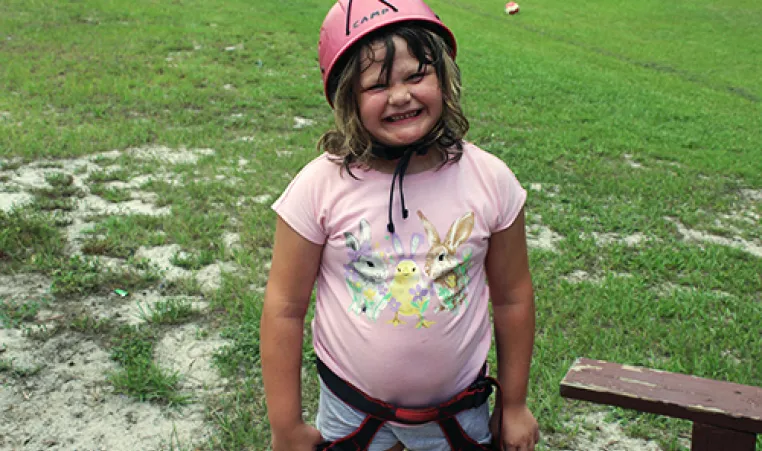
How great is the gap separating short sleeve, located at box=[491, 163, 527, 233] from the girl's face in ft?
0.74

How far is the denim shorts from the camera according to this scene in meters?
1.69

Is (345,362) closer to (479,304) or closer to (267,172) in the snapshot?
(479,304)

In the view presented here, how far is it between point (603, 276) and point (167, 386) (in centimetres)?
265

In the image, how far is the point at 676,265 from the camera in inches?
180

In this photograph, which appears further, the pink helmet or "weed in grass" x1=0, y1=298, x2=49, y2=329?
"weed in grass" x1=0, y1=298, x2=49, y2=329

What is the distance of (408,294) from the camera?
5.20ft

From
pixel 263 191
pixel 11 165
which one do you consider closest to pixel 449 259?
pixel 263 191

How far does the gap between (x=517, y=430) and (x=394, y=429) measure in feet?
1.06

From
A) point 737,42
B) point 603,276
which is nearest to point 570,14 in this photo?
point 737,42

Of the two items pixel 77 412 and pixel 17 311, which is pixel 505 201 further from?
pixel 17 311

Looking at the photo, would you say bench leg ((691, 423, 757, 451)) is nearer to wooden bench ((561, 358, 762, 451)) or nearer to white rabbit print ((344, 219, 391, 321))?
wooden bench ((561, 358, 762, 451))

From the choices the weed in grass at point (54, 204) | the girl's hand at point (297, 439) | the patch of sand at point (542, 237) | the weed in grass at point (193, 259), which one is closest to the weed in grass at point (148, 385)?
the weed in grass at point (193, 259)

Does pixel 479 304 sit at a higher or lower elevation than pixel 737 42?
higher

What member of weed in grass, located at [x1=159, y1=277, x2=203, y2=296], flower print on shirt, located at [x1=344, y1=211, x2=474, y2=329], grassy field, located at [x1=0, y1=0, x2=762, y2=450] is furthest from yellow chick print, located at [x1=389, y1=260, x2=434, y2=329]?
weed in grass, located at [x1=159, y1=277, x2=203, y2=296]
